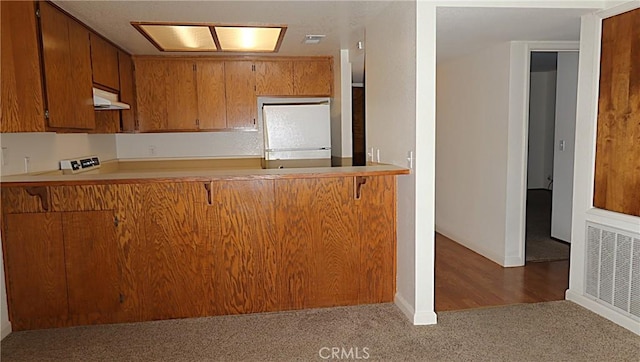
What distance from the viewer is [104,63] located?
3990 mm

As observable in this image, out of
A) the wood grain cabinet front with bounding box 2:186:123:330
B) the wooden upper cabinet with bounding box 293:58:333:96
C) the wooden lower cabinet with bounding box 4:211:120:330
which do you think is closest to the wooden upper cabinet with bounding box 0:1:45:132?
the wood grain cabinet front with bounding box 2:186:123:330

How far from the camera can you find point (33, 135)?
3.26 m

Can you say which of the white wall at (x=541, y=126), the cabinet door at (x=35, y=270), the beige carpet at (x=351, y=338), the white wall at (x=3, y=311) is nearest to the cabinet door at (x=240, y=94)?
the cabinet door at (x=35, y=270)

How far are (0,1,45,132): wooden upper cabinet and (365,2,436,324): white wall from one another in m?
2.33

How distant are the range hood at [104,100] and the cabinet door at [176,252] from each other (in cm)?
128

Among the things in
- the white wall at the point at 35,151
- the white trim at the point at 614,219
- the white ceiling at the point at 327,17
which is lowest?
the white trim at the point at 614,219

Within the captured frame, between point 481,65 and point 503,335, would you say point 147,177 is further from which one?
point 481,65

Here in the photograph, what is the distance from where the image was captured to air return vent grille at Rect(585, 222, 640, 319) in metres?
2.67

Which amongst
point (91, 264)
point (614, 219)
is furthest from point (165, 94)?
point (614, 219)

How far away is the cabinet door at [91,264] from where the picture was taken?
9.46 ft

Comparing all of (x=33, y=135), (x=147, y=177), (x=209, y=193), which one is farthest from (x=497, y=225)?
(x=33, y=135)

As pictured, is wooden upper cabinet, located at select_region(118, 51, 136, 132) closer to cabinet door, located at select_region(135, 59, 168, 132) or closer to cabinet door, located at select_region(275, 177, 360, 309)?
cabinet door, located at select_region(135, 59, 168, 132)

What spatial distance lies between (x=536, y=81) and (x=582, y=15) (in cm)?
572

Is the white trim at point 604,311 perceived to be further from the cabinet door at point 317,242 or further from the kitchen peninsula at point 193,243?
the cabinet door at point 317,242
